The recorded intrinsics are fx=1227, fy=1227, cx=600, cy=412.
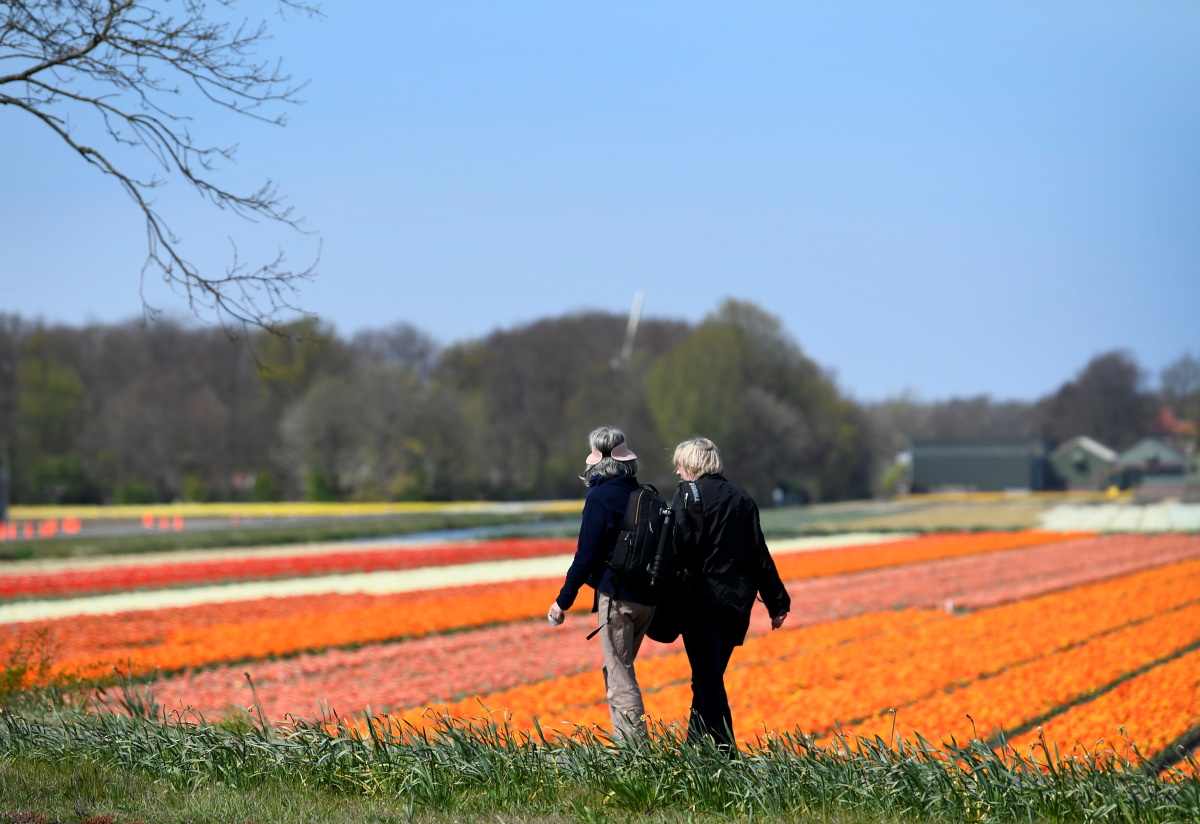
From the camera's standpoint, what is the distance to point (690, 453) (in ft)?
21.2

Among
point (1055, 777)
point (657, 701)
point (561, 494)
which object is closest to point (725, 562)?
point (1055, 777)

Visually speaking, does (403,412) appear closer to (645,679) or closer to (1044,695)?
(645,679)

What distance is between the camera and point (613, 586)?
247 inches

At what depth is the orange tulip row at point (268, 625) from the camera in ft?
44.0

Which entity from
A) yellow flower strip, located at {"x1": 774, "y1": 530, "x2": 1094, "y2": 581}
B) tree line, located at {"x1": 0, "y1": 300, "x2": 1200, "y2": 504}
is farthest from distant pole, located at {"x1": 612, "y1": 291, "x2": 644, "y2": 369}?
yellow flower strip, located at {"x1": 774, "y1": 530, "x2": 1094, "y2": 581}

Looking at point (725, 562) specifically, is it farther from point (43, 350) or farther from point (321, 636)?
point (43, 350)

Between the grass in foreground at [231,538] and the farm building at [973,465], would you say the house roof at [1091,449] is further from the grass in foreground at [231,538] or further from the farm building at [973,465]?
the grass in foreground at [231,538]

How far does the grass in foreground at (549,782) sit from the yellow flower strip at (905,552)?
17638mm

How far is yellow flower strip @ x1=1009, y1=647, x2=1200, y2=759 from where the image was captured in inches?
314

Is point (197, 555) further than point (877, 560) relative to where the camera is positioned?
Yes

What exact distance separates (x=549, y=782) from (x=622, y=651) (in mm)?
797

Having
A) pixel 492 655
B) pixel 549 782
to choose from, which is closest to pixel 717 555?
pixel 549 782

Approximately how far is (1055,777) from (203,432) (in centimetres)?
7273

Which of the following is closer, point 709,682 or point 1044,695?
point 709,682
